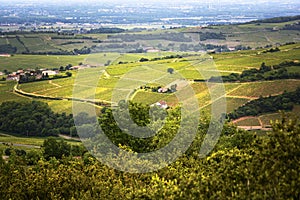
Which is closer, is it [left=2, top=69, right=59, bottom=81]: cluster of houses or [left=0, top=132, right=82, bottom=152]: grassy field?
[left=0, top=132, right=82, bottom=152]: grassy field

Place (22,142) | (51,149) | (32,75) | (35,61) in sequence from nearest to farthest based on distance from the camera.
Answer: (51,149), (22,142), (32,75), (35,61)

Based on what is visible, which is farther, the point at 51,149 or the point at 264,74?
the point at 264,74

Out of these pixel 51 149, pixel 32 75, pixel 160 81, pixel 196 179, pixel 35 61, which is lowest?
pixel 35 61

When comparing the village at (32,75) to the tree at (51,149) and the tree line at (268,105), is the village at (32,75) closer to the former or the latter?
the tree line at (268,105)

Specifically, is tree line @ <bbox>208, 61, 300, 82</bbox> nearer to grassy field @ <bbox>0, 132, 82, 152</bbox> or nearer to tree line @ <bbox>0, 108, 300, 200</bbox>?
grassy field @ <bbox>0, 132, 82, 152</bbox>

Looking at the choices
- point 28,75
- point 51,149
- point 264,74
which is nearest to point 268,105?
point 264,74

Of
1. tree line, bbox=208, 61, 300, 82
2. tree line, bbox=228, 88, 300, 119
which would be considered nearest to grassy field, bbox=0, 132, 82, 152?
tree line, bbox=228, 88, 300, 119

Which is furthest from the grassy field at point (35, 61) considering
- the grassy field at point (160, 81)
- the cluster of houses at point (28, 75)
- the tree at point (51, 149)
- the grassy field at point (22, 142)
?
the tree at point (51, 149)

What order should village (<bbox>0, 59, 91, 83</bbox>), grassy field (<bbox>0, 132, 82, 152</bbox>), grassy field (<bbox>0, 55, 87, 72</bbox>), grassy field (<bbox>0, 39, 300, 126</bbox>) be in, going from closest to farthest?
1. grassy field (<bbox>0, 132, 82, 152</bbox>)
2. grassy field (<bbox>0, 39, 300, 126</bbox>)
3. village (<bbox>0, 59, 91, 83</bbox>)
4. grassy field (<bbox>0, 55, 87, 72</bbox>)

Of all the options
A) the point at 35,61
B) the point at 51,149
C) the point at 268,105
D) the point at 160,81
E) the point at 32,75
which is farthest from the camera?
the point at 35,61

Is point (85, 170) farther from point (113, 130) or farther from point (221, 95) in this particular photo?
point (221, 95)

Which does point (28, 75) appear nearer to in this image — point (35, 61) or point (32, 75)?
point (32, 75)
